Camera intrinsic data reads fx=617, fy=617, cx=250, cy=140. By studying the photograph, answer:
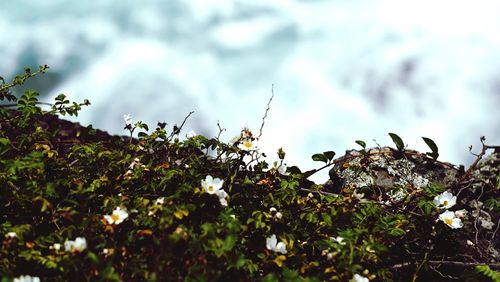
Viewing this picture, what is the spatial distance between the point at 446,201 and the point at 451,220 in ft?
0.34

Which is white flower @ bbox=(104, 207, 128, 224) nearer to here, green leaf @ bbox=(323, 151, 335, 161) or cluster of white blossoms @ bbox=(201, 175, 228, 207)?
cluster of white blossoms @ bbox=(201, 175, 228, 207)

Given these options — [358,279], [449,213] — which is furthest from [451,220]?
[358,279]

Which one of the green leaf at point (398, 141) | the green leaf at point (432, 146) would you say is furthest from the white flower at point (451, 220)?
the green leaf at point (398, 141)

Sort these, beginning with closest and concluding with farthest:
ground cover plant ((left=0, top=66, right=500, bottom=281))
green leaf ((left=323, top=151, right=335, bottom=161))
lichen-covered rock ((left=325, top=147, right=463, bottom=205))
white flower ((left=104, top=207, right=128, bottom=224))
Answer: ground cover plant ((left=0, top=66, right=500, bottom=281)) < white flower ((left=104, top=207, right=128, bottom=224)) < green leaf ((left=323, top=151, right=335, bottom=161)) < lichen-covered rock ((left=325, top=147, right=463, bottom=205))

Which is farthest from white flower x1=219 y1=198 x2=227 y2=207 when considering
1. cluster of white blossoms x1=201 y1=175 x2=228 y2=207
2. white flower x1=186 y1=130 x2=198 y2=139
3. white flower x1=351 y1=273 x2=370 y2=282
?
white flower x1=186 y1=130 x2=198 y2=139

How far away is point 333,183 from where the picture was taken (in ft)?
13.2

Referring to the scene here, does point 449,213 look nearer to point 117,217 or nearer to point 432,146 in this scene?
point 432,146

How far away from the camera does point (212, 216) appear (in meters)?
2.72

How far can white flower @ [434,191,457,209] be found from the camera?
128 inches

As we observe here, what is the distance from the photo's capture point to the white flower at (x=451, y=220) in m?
3.21

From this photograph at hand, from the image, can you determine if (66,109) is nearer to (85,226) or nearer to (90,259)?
(85,226)

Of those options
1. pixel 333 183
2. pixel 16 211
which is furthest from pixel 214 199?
pixel 333 183

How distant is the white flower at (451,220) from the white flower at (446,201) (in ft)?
0.14

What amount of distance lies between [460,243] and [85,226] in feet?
6.97
